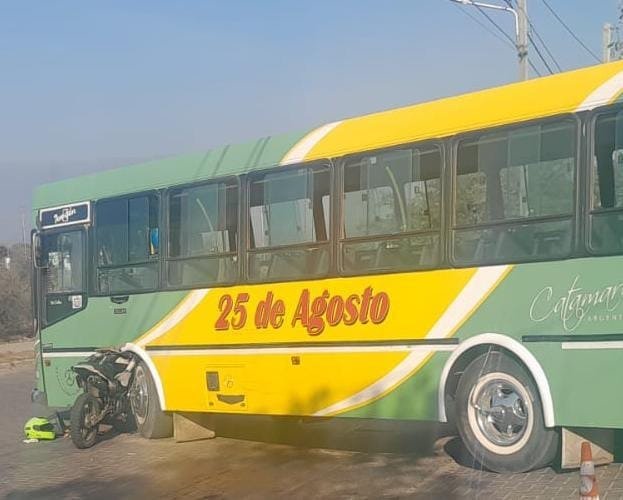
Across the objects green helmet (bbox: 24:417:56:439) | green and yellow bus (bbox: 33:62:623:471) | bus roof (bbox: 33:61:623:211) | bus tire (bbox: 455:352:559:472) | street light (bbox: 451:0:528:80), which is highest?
street light (bbox: 451:0:528:80)

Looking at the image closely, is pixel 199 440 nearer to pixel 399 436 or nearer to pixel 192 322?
pixel 192 322

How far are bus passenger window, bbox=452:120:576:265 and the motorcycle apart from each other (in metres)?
5.18

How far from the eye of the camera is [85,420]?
10867 mm

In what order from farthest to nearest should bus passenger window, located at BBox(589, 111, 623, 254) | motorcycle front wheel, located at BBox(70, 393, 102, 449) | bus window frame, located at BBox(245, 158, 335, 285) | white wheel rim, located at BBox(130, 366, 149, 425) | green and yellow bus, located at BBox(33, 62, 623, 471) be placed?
white wheel rim, located at BBox(130, 366, 149, 425)
motorcycle front wheel, located at BBox(70, 393, 102, 449)
bus window frame, located at BBox(245, 158, 335, 285)
green and yellow bus, located at BBox(33, 62, 623, 471)
bus passenger window, located at BBox(589, 111, 623, 254)

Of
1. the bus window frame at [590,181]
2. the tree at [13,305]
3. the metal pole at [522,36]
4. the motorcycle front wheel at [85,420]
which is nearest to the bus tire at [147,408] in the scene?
the motorcycle front wheel at [85,420]

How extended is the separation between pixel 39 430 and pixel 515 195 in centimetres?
746

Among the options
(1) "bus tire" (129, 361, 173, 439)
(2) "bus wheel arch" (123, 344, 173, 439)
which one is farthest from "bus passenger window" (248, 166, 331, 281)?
(1) "bus tire" (129, 361, 173, 439)

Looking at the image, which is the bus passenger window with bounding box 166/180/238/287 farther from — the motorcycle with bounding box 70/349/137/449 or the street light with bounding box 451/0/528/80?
the street light with bounding box 451/0/528/80

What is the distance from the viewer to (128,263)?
11.1 meters

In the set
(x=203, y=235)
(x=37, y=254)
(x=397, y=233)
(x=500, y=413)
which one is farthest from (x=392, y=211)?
(x=37, y=254)

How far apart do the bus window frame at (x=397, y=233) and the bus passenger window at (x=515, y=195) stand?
130 mm

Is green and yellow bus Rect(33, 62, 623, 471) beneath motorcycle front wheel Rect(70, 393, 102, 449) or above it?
above

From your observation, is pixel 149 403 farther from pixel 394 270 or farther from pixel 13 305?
pixel 13 305

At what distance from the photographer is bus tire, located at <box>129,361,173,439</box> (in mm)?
10836
